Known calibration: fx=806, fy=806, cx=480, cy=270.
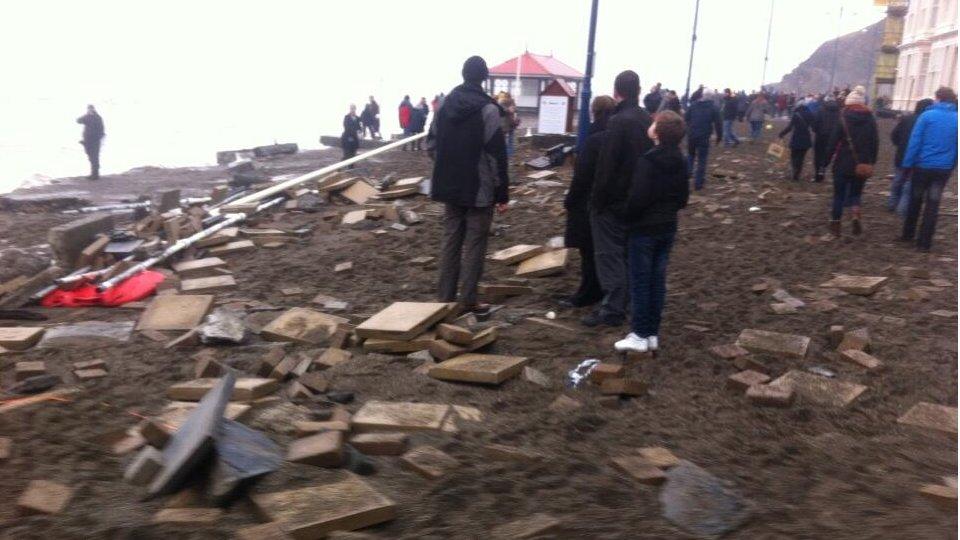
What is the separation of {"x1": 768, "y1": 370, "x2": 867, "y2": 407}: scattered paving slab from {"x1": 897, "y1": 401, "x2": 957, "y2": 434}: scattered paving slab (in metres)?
0.34


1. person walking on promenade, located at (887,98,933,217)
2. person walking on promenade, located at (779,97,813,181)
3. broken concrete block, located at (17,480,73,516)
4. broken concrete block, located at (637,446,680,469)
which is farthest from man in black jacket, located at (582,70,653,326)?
person walking on promenade, located at (779,97,813,181)

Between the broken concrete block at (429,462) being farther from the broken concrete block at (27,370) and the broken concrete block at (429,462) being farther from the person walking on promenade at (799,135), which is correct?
the person walking on promenade at (799,135)

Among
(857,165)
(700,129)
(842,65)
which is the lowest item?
(857,165)

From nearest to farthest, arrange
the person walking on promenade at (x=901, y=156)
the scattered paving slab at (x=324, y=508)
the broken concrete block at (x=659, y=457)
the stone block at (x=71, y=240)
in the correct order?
1. the scattered paving slab at (x=324, y=508)
2. the broken concrete block at (x=659, y=457)
3. the stone block at (x=71, y=240)
4. the person walking on promenade at (x=901, y=156)

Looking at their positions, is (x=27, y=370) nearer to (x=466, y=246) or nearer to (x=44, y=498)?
(x=44, y=498)

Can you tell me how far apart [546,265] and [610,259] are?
6.35 feet

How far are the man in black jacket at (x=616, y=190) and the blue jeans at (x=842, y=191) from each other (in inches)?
175

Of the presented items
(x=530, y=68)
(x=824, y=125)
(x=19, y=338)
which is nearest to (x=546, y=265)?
(x=19, y=338)

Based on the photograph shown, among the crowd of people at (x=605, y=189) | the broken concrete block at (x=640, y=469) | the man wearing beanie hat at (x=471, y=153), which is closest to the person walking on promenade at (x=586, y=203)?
the crowd of people at (x=605, y=189)

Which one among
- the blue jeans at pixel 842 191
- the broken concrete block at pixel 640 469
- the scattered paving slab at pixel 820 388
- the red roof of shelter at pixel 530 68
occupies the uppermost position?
the red roof of shelter at pixel 530 68

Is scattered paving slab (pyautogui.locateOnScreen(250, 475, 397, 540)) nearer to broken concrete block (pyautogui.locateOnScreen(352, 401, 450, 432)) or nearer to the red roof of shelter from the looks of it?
broken concrete block (pyautogui.locateOnScreen(352, 401, 450, 432))

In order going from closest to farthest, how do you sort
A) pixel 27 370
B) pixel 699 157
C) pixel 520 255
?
pixel 27 370
pixel 520 255
pixel 699 157

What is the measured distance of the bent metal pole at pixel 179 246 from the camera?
320 inches

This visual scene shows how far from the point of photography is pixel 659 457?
A: 4.07 meters
